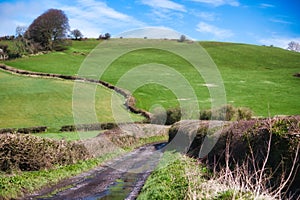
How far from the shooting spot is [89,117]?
55.9m

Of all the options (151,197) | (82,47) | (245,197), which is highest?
(82,47)

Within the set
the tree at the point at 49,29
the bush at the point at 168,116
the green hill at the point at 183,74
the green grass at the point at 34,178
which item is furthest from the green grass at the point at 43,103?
the tree at the point at 49,29

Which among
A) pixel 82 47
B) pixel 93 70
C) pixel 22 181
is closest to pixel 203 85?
pixel 93 70

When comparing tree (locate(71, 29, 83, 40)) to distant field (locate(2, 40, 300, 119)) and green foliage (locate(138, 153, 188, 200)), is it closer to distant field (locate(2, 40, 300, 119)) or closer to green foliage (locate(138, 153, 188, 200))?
distant field (locate(2, 40, 300, 119))

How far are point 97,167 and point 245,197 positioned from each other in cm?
1944

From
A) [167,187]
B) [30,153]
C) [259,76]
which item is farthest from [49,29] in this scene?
[167,187]

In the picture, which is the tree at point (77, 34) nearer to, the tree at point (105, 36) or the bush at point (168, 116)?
the tree at point (105, 36)

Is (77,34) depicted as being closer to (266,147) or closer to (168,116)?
(168,116)

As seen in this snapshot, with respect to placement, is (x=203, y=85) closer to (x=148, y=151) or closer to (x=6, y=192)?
(x=148, y=151)

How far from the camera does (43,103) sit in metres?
61.2

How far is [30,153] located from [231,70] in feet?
291

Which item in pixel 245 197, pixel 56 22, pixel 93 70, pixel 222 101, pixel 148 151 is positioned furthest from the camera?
pixel 56 22

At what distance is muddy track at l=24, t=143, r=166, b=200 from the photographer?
18.3m

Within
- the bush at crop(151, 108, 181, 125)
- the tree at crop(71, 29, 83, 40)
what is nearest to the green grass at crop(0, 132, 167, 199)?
the bush at crop(151, 108, 181, 125)
